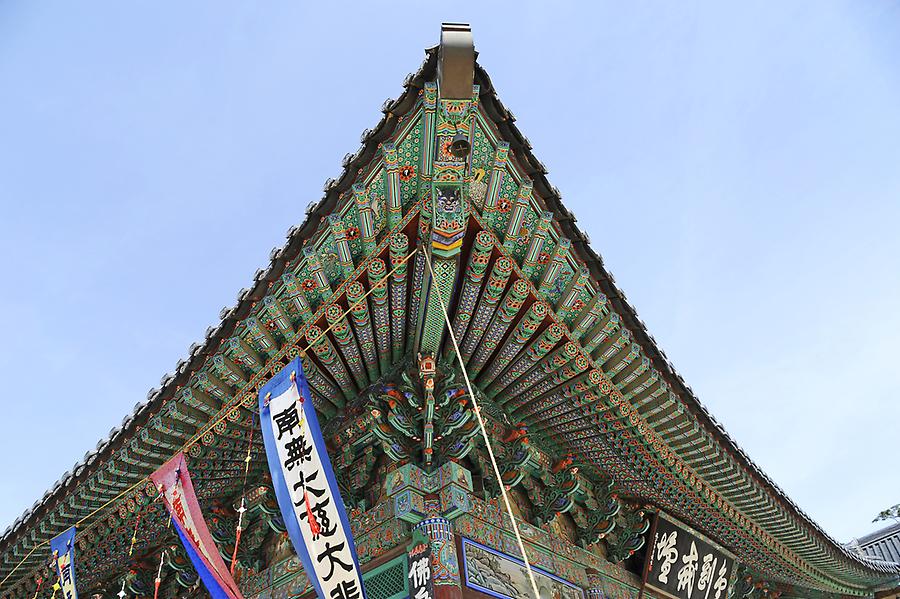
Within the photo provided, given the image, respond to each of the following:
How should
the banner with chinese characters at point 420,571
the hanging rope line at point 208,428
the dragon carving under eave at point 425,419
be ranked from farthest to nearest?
the dragon carving under eave at point 425,419 → the hanging rope line at point 208,428 → the banner with chinese characters at point 420,571

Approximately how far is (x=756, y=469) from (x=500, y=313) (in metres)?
4.87

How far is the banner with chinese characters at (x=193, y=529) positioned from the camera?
5480 mm

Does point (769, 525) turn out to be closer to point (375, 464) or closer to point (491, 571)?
point (491, 571)

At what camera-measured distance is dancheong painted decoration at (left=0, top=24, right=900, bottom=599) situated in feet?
16.9

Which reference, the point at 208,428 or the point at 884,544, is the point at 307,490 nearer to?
the point at 208,428

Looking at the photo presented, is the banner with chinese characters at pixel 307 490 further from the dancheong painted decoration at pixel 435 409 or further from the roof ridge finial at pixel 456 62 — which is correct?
the roof ridge finial at pixel 456 62

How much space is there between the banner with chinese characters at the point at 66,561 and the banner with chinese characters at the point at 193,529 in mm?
1841

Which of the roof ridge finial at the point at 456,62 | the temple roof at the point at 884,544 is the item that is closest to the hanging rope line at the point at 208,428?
the roof ridge finial at the point at 456,62

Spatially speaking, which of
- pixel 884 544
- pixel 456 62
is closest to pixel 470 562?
pixel 456 62

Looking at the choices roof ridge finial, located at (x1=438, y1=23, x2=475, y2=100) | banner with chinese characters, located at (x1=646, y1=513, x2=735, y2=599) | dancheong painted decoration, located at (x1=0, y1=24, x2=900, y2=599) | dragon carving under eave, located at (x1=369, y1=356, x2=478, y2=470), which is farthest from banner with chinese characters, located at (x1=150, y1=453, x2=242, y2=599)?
banner with chinese characters, located at (x1=646, y1=513, x2=735, y2=599)

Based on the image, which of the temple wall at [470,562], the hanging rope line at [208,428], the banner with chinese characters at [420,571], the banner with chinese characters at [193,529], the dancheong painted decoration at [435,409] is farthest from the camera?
the temple wall at [470,562]

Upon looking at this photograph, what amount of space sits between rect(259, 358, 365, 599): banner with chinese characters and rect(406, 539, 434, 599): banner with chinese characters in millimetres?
964

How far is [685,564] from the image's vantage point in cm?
909

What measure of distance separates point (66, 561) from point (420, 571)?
13.8 feet
